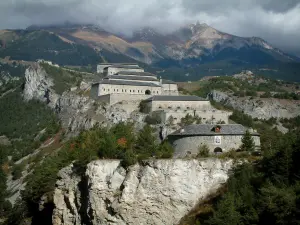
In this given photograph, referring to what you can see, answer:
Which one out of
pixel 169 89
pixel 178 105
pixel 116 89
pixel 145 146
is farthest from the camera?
pixel 169 89

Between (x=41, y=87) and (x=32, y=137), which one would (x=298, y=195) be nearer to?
(x=32, y=137)

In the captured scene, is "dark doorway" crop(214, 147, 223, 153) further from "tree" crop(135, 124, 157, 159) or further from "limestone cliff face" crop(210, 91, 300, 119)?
"limestone cliff face" crop(210, 91, 300, 119)

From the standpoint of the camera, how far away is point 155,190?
42062 millimetres

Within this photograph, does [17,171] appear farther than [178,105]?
Yes

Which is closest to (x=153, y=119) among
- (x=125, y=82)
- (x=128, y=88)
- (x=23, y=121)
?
(x=128, y=88)

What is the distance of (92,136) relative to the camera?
55.2 metres

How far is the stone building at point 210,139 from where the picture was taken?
4778 cm

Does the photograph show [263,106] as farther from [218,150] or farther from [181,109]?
[218,150]

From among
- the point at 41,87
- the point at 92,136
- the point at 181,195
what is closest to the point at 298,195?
the point at 181,195

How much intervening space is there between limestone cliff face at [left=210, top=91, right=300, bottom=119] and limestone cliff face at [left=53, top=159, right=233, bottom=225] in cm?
7221

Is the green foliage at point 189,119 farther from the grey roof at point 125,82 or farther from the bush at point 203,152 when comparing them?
the bush at point 203,152

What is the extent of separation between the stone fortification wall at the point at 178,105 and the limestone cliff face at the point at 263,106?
39.1 metres

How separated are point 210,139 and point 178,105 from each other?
87.6 feet

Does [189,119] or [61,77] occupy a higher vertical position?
[61,77]
